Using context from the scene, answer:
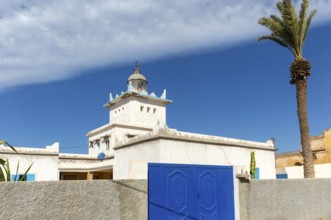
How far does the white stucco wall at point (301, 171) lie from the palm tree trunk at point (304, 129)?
857cm

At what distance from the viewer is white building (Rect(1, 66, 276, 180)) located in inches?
574

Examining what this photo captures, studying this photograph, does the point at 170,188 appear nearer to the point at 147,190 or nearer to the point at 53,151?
the point at 147,190

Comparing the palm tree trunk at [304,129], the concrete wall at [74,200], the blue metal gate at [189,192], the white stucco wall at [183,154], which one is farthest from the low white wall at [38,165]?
the palm tree trunk at [304,129]

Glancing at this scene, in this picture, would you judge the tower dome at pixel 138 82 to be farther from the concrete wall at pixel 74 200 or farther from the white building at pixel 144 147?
the concrete wall at pixel 74 200

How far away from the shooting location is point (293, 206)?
36.6 feet

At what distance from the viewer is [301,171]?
25.0 metres

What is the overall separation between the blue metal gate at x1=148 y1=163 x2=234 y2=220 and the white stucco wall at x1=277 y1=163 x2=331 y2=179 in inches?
690

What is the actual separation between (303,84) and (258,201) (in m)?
9.55

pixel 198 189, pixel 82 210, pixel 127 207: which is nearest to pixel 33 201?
pixel 82 210

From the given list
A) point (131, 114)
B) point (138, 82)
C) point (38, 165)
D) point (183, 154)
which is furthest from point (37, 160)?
point (138, 82)

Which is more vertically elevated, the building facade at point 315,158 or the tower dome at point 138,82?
the tower dome at point 138,82

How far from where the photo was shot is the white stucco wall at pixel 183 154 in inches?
569

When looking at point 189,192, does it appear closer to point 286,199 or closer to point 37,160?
point 286,199

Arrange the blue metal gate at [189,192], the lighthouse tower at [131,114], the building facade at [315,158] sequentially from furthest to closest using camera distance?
the lighthouse tower at [131,114] < the building facade at [315,158] < the blue metal gate at [189,192]
